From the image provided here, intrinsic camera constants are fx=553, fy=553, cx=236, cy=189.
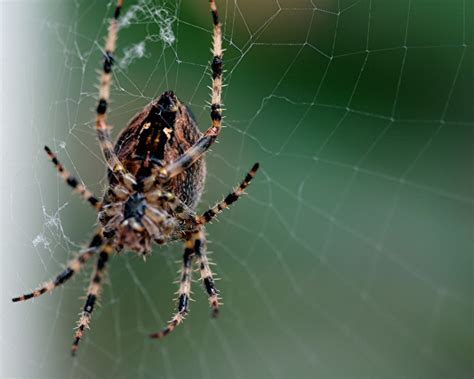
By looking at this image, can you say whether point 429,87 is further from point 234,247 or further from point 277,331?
point 277,331

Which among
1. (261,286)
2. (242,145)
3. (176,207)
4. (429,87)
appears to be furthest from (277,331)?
(176,207)

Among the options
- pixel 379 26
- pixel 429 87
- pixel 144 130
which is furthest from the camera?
pixel 429 87

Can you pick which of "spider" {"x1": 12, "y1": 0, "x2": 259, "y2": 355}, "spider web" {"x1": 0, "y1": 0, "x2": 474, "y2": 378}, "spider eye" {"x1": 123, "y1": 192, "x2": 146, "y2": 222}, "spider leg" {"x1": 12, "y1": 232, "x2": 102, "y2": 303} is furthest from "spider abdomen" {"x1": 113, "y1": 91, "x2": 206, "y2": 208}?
"spider web" {"x1": 0, "y1": 0, "x2": 474, "y2": 378}

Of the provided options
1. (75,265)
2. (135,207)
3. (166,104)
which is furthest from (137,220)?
(166,104)

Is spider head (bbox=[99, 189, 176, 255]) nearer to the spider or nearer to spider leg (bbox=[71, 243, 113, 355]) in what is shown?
the spider

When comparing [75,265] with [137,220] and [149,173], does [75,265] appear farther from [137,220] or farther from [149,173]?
[149,173]

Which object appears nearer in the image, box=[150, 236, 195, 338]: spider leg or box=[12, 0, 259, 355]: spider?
box=[12, 0, 259, 355]: spider

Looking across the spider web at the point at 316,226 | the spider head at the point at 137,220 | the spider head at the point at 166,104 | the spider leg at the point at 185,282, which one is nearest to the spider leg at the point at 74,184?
the spider head at the point at 137,220
